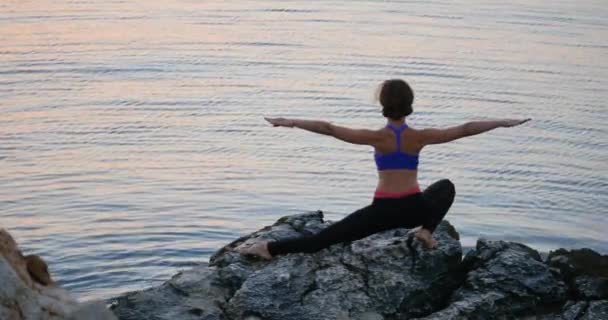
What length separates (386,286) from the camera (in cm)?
964

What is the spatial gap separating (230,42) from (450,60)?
5840 mm

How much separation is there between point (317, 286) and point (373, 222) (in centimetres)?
83

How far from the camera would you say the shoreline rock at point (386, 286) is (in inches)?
368

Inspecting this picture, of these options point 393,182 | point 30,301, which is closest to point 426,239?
point 393,182

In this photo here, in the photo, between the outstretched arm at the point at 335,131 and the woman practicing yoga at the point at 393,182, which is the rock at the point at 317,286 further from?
the outstretched arm at the point at 335,131

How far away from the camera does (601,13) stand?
34.3 meters

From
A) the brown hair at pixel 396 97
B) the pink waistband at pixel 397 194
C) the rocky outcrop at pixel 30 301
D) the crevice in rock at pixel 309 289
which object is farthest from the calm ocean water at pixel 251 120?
the rocky outcrop at pixel 30 301

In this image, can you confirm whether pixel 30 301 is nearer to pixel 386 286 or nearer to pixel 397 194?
pixel 386 286

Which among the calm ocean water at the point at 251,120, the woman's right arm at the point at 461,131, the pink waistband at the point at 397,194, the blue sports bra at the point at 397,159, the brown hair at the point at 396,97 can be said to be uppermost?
the brown hair at the point at 396,97

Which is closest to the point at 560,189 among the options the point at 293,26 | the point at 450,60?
the point at 450,60

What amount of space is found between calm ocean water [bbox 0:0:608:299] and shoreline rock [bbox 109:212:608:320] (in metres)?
1.55

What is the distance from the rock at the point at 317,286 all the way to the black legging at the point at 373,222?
132mm

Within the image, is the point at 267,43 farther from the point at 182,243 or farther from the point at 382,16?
the point at 182,243

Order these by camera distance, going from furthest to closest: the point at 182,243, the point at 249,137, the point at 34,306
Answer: the point at 249,137, the point at 182,243, the point at 34,306
